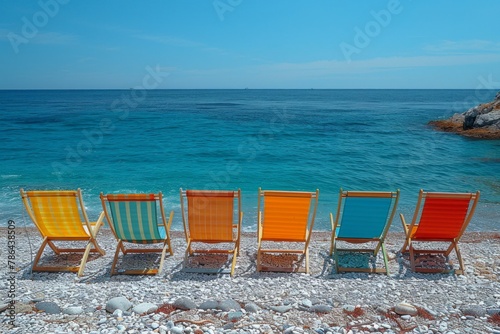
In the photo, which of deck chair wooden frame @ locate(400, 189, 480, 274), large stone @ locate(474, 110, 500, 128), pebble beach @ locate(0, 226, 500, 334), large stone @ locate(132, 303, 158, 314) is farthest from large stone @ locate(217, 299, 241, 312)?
large stone @ locate(474, 110, 500, 128)

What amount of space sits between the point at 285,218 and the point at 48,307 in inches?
130

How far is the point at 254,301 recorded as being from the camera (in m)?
4.27

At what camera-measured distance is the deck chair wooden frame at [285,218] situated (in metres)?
5.46

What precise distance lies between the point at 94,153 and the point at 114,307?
16.8 metres

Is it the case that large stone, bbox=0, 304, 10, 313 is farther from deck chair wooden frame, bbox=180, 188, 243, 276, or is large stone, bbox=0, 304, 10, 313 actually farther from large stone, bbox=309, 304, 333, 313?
large stone, bbox=309, 304, 333, 313

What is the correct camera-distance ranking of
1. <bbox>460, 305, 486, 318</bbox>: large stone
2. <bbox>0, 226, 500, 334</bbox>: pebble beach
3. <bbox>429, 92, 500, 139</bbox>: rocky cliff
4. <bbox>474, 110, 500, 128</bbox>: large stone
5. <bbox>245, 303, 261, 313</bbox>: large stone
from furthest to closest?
<bbox>474, 110, 500, 128</bbox>: large stone → <bbox>429, 92, 500, 139</bbox>: rocky cliff → <bbox>245, 303, 261, 313</bbox>: large stone → <bbox>460, 305, 486, 318</bbox>: large stone → <bbox>0, 226, 500, 334</bbox>: pebble beach

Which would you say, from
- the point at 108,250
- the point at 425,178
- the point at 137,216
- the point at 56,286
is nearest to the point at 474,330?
the point at 137,216

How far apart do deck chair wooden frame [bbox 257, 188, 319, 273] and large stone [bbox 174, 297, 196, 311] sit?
1623mm

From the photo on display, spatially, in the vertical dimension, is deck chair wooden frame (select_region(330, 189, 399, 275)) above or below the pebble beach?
above

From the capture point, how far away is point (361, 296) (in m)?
4.39

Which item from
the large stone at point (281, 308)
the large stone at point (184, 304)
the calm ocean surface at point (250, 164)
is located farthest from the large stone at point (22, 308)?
the calm ocean surface at point (250, 164)

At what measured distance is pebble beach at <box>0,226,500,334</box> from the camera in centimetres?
370

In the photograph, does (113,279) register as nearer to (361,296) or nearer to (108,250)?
(108,250)

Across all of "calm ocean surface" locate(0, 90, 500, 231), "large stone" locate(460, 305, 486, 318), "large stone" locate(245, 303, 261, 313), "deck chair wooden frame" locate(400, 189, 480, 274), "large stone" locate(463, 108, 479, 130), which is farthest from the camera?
"large stone" locate(463, 108, 479, 130)
